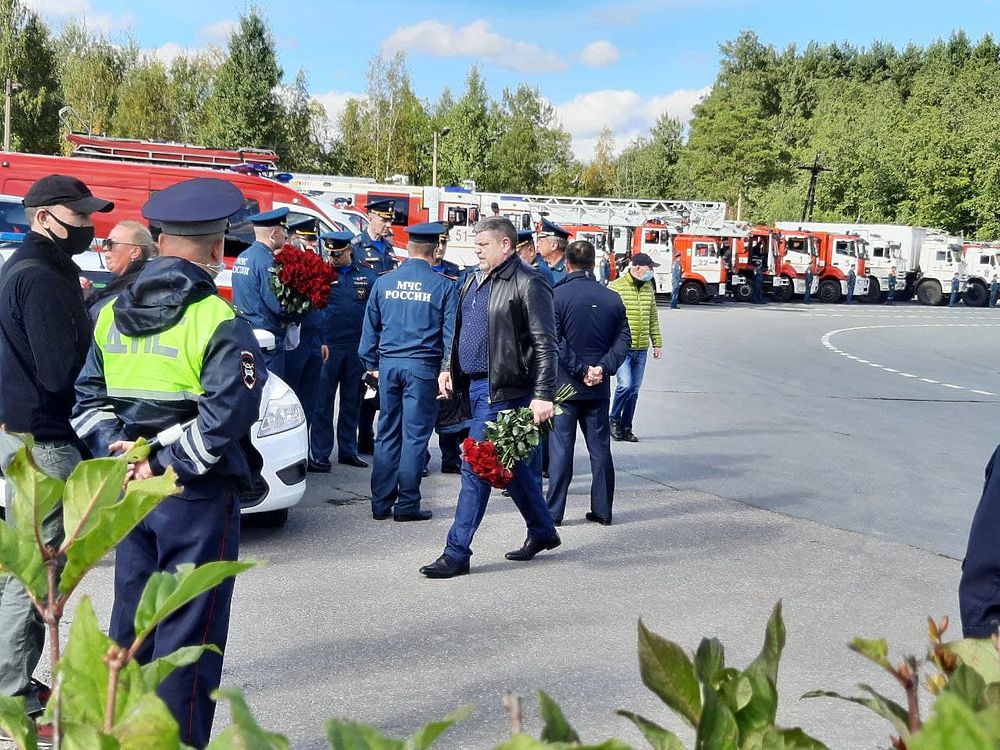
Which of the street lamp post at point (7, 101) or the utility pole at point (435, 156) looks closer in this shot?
the street lamp post at point (7, 101)

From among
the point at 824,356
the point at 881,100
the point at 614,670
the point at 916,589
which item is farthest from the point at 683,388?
the point at 881,100

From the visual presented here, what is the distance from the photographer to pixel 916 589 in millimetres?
5934

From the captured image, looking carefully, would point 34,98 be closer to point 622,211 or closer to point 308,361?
point 622,211

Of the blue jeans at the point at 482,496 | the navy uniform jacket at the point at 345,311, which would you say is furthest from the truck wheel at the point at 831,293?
the blue jeans at the point at 482,496

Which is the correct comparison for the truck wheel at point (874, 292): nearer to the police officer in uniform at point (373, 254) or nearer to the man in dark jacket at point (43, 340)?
the police officer in uniform at point (373, 254)

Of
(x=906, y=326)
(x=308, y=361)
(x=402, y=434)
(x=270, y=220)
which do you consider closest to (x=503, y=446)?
(x=402, y=434)

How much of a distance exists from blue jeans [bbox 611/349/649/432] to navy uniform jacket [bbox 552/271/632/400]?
2669mm

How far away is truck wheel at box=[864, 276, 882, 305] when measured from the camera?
39.6m

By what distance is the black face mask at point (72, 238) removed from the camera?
409cm

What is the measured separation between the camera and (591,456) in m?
7.15

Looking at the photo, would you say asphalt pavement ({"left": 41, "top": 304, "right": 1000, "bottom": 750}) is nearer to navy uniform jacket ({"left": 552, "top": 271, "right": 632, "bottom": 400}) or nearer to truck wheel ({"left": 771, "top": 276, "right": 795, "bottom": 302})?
navy uniform jacket ({"left": 552, "top": 271, "right": 632, "bottom": 400})

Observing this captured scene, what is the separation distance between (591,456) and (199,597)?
13.6 ft

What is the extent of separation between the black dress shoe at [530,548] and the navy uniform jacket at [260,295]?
9.06 ft

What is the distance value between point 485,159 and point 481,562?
5190 cm
